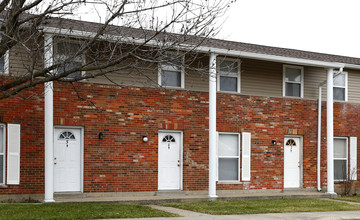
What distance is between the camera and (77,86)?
1639 cm

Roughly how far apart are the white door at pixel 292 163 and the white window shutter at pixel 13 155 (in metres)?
9.85

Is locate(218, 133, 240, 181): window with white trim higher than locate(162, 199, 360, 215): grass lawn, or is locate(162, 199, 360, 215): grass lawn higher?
locate(218, 133, 240, 181): window with white trim

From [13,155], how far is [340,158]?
1289 centimetres

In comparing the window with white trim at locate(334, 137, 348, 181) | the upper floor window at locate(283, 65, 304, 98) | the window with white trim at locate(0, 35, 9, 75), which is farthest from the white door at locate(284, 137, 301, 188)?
the window with white trim at locate(0, 35, 9, 75)

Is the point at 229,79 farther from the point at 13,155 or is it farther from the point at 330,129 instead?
the point at 13,155

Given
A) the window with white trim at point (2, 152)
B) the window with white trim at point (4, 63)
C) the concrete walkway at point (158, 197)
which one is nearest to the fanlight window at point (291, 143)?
the concrete walkway at point (158, 197)

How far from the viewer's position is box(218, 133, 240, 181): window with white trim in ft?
61.6

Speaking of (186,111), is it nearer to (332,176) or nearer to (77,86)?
(77,86)

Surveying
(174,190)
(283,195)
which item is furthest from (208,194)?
(283,195)

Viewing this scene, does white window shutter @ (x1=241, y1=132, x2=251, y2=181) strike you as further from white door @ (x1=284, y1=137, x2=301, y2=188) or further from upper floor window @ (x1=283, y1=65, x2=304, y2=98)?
upper floor window @ (x1=283, y1=65, x2=304, y2=98)

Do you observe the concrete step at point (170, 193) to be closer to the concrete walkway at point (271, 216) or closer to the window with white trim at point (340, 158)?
the concrete walkway at point (271, 216)

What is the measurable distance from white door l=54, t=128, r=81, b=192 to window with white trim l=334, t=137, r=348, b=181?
10606 mm

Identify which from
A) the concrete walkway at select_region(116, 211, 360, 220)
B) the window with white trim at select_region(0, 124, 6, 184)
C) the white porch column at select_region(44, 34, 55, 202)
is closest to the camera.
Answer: the concrete walkway at select_region(116, 211, 360, 220)

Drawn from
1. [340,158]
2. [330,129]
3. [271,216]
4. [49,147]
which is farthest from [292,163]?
[49,147]
